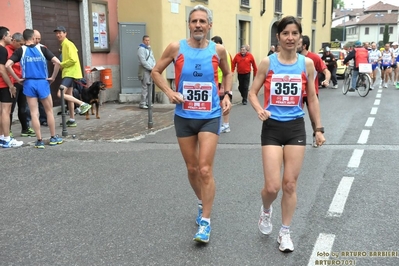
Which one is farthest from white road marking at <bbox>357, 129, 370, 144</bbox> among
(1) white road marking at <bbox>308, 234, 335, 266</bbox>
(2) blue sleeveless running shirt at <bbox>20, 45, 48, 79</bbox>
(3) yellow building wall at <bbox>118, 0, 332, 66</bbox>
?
(3) yellow building wall at <bbox>118, 0, 332, 66</bbox>

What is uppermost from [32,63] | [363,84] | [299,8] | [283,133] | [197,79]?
[299,8]

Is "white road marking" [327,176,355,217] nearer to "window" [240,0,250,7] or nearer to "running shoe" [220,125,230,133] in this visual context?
"running shoe" [220,125,230,133]

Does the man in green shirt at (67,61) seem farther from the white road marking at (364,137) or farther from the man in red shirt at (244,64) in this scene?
the white road marking at (364,137)

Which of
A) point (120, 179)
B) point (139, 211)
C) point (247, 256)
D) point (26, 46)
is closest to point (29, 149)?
point (26, 46)

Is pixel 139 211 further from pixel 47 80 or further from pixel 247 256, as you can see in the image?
pixel 47 80

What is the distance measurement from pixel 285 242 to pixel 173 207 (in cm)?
144

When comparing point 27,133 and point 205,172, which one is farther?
point 27,133

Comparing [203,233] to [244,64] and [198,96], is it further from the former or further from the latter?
[244,64]

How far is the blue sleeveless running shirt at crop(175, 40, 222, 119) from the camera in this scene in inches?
146

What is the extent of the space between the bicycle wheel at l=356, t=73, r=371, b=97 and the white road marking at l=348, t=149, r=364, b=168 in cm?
895

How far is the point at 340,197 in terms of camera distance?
15.9 ft

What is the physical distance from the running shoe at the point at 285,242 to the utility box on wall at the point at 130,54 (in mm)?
10438

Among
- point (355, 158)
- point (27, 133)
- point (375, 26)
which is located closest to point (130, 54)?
point (27, 133)

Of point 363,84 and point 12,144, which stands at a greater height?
point 363,84
